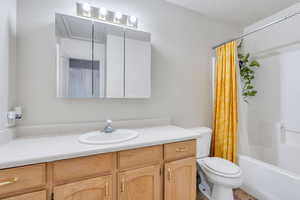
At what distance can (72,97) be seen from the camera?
1.38m

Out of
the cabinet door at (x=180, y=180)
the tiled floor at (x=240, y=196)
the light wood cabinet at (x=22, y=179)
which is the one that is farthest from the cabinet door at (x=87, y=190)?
the tiled floor at (x=240, y=196)

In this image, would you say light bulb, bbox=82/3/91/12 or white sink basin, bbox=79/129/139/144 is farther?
light bulb, bbox=82/3/91/12

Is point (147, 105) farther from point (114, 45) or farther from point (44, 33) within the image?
point (44, 33)

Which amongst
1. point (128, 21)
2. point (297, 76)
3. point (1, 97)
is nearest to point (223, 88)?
point (297, 76)

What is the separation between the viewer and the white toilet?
1417mm

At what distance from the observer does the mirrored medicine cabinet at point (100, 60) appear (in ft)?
4.46

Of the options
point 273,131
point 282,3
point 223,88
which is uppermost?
point 282,3

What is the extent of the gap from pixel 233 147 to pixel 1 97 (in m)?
2.32

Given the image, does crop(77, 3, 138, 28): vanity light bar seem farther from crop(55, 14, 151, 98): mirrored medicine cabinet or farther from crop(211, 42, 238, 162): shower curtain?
crop(211, 42, 238, 162): shower curtain

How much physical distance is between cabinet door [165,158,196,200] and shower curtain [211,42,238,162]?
727 millimetres

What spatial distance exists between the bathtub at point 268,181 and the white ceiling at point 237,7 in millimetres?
1983

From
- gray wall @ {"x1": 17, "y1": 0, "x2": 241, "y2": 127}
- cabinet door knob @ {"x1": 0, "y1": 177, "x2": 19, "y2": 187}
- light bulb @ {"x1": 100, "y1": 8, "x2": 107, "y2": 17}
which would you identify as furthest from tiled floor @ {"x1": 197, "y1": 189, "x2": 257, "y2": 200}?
light bulb @ {"x1": 100, "y1": 8, "x2": 107, "y2": 17}

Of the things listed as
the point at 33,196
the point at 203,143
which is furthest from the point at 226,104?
the point at 33,196

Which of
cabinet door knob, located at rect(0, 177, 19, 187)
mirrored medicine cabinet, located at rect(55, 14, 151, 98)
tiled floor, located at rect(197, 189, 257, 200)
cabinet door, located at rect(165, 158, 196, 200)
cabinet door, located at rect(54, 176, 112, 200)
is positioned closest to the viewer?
cabinet door knob, located at rect(0, 177, 19, 187)
